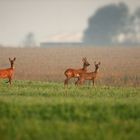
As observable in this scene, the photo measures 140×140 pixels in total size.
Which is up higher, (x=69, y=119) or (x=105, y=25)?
(x=105, y=25)

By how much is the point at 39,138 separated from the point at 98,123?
2404 millimetres

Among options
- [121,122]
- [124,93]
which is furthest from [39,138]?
[124,93]

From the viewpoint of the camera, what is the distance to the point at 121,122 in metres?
19.5

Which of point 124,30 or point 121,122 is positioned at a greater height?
point 124,30

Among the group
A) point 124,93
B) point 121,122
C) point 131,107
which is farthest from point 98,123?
point 124,93

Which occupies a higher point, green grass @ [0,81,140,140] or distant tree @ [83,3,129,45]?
distant tree @ [83,3,129,45]

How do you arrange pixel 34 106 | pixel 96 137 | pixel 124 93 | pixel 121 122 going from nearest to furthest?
pixel 96 137
pixel 121 122
pixel 34 106
pixel 124 93

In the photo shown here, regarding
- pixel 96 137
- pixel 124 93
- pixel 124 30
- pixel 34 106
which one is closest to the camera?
pixel 96 137

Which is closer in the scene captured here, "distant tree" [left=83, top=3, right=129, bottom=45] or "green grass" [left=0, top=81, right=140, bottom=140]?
"green grass" [left=0, top=81, right=140, bottom=140]

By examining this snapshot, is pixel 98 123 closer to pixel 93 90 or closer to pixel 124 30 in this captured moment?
pixel 93 90

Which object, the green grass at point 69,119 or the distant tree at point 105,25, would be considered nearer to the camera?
the green grass at point 69,119

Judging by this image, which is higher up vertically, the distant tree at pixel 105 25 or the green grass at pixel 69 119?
the distant tree at pixel 105 25

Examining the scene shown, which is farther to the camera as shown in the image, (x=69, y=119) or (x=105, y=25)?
(x=105, y=25)

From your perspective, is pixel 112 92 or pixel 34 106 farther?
pixel 112 92
